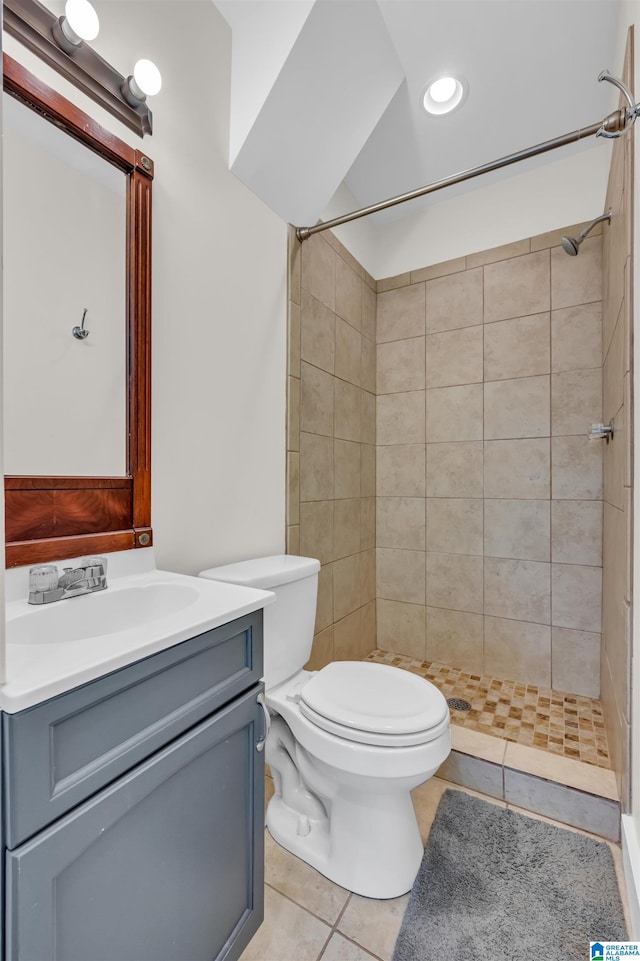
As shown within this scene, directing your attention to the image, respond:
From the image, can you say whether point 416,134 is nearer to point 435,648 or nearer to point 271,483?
point 271,483

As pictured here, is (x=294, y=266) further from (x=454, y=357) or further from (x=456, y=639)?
(x=456, y=639)

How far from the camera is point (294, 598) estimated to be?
1.40m

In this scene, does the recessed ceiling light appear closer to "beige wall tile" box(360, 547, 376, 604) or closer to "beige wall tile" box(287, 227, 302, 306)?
"beige wall tile" box(287, 227, 302, 306)

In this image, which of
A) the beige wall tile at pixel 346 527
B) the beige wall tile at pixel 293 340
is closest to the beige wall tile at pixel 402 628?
the beige wall tile at pixel 346 527

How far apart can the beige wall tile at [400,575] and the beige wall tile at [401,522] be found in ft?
0.15

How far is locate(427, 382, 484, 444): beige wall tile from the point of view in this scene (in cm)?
227

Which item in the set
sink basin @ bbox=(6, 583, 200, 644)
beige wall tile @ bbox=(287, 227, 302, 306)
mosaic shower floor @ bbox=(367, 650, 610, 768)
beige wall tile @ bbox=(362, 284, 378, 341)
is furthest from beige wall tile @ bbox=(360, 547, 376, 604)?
sink basin @ bbox=(6, 583, 200, 644)

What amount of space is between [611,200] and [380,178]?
1.09 meters

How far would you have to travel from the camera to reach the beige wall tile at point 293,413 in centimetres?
178

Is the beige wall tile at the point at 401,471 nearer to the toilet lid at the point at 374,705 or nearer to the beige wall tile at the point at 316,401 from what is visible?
the beige wall tile at the point at 316,401

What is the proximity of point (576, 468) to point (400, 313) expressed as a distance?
1255 millimetres

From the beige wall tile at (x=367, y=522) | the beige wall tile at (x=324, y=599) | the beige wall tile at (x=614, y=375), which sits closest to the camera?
the beige wall tile at (x=614, y=375)

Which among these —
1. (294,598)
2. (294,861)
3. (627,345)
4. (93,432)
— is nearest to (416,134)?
(627,345)

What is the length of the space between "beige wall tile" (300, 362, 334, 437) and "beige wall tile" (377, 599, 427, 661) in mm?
1103
